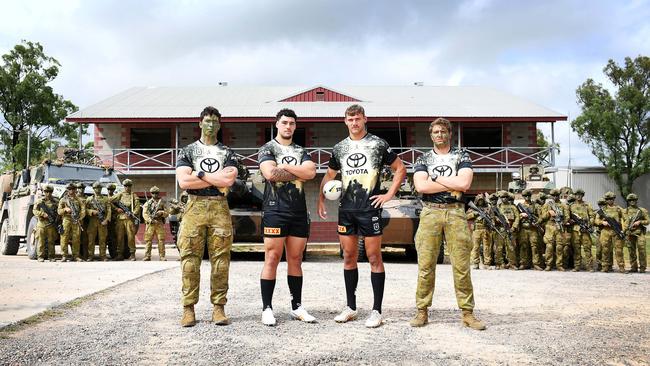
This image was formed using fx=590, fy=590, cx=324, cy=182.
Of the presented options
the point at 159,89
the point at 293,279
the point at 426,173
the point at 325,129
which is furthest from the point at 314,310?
the point at 159,89

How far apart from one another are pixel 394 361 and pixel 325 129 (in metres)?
19.2

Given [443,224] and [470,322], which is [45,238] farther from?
[470,322]

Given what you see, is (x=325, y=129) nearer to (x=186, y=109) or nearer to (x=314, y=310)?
(x=186, y=109)

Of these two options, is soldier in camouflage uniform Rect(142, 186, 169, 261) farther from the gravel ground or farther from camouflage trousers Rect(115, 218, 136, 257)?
the gravel ground

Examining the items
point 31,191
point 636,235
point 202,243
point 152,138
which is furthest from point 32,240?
point 636,235

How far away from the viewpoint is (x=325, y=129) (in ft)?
74.1

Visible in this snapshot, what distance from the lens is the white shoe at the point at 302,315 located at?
191 inches

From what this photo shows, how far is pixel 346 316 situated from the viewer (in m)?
4.87

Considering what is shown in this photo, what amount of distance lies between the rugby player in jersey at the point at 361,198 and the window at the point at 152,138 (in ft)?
63.4

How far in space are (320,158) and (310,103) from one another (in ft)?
9.88

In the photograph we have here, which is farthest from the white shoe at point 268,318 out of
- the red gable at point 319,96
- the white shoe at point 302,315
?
the red gable at point 319,96

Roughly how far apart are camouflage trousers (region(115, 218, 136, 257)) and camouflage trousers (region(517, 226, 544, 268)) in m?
7.78

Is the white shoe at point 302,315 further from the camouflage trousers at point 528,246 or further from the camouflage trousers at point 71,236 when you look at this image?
the camouflage trousers at point 71,236

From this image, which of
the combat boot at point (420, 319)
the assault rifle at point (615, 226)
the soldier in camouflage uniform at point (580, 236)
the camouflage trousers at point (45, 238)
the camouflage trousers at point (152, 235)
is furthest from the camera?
the camouflage trousers at point (152, 235)
